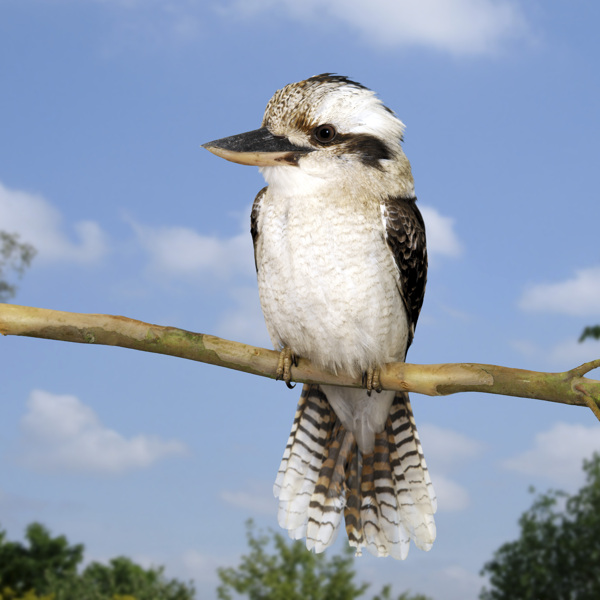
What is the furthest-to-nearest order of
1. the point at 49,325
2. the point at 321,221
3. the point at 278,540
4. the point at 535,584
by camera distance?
the point at 535,584 < the point at 278,540 < the point at 321,221 < the point at 49,325

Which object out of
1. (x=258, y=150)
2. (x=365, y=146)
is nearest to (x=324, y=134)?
(x=365, y=146)

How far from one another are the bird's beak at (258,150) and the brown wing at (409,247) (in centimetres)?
52

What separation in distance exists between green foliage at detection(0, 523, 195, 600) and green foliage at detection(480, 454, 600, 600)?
35.3 feet

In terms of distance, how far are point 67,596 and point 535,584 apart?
13.2 meters

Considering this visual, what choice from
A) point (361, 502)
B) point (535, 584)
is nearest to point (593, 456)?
point (535, 584)

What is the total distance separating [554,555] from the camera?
68.8 feet

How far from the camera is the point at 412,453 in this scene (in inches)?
170

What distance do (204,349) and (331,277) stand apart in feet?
2.25

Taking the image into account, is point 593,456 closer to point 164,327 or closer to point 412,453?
point 412,453

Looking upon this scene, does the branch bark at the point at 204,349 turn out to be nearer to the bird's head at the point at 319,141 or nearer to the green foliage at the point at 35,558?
the bird's head at the point at 319,141

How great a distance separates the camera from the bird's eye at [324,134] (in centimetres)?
359

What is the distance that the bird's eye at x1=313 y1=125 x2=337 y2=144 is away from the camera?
359 centimetres

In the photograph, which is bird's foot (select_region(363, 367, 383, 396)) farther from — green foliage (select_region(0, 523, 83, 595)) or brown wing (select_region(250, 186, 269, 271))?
green foliage (select_region(0, 523, 83, 595))


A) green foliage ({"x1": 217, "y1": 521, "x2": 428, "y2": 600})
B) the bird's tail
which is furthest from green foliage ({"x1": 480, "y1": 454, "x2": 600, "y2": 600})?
the bird's tail
